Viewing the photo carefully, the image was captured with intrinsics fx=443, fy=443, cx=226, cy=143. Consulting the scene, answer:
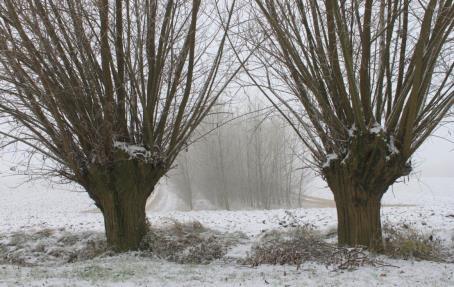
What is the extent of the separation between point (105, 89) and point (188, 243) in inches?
117

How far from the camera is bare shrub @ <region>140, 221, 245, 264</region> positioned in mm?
6637

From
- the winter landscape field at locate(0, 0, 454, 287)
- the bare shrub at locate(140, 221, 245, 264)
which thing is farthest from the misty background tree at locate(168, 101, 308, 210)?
the winter landscape field at locate(0, 0, 454, 287)

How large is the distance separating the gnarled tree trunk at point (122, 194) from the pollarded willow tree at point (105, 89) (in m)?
0.01

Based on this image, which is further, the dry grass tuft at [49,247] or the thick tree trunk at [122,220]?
the dry grass tuft at [49,247]

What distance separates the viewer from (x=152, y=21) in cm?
624

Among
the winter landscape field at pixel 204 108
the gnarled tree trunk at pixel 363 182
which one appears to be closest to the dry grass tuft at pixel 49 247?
the winter landscape field at pixel 204 108

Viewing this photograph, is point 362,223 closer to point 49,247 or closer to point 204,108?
point 204,108

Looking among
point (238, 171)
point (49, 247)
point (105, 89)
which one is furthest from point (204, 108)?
point (238, 171)

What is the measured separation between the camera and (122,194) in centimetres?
668

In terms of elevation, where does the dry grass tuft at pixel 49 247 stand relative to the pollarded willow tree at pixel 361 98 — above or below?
below

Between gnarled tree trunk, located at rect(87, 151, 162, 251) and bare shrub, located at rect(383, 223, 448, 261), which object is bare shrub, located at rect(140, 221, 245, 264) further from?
bare shrub, located at rect(383, 223, 448, 261)

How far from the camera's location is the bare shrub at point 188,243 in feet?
21.8

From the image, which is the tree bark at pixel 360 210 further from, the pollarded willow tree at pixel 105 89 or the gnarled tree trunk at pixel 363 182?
the pollarded willow tree at pixel 105 89

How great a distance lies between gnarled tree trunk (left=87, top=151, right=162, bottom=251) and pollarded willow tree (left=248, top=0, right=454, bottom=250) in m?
2.60
